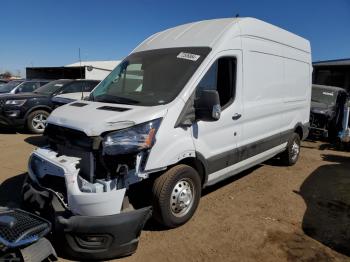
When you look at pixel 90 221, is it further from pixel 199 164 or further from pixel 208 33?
pixel 208 33

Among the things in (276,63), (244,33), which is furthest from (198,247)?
(276,63)

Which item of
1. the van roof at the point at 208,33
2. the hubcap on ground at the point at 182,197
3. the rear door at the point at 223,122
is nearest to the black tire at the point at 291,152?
the van roof at the point at 208,33

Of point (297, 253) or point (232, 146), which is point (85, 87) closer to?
point (232, 146)

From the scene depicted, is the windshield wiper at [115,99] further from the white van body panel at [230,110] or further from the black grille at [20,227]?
the black grille at [20,227]

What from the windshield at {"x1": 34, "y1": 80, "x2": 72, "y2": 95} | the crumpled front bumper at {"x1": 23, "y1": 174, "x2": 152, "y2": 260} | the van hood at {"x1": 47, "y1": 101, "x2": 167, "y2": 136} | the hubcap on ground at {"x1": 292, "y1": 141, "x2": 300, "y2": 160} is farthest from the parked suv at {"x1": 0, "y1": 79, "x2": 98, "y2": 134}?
the crumpled front bumper at {"x1": 23, "y1": 174, "x2": 152, "y2": 260}

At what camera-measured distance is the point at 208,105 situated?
167 inches

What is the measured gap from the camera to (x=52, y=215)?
3723 millimetres

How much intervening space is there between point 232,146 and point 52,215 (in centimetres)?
267

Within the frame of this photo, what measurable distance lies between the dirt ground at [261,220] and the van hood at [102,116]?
4.57 feet

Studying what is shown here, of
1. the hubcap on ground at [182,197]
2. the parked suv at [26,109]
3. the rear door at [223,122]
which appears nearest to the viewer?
the hubcap on ground at [182,197]

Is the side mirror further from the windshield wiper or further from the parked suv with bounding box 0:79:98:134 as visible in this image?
the parked suv with bounding box 0:79:98:134

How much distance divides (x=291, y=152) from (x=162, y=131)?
4.43 metres

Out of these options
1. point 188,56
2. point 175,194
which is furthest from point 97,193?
A: point 188,56

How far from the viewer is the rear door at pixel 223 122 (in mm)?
4655
